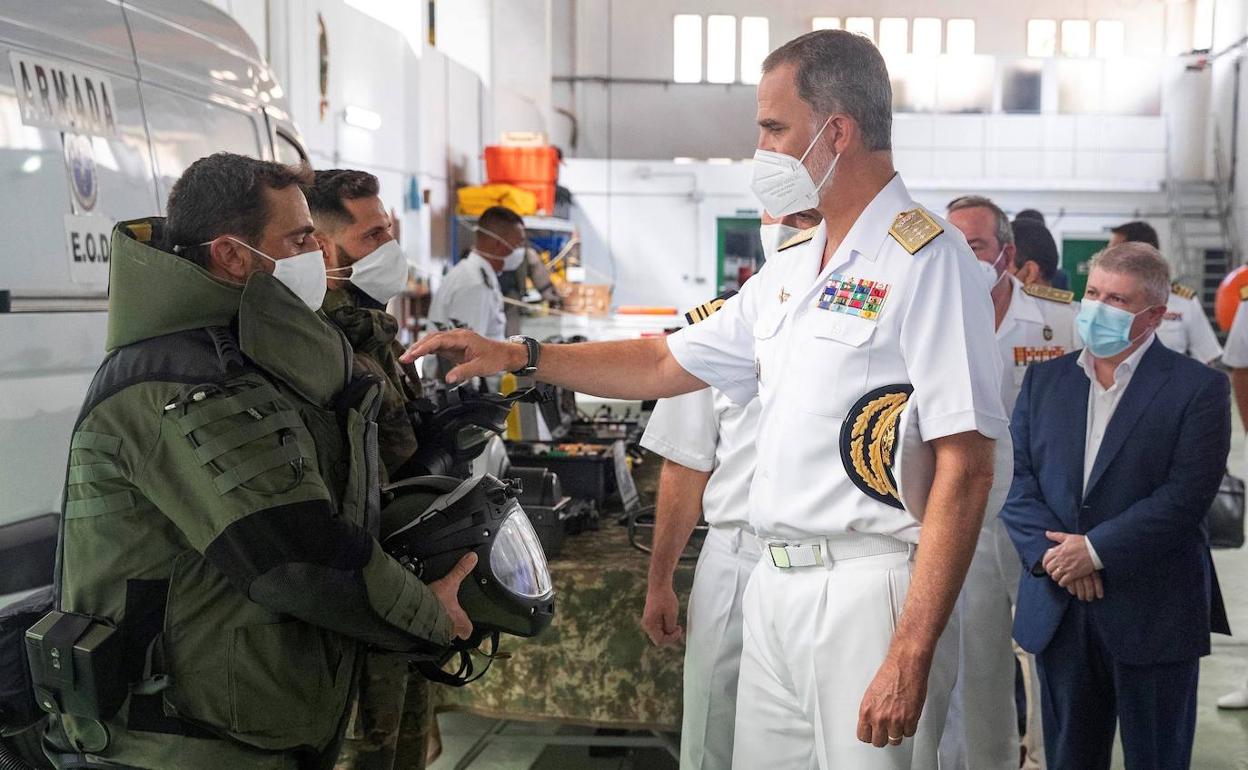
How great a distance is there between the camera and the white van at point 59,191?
285 cm

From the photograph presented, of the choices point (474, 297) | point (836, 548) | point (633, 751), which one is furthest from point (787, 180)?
point (474, 297)

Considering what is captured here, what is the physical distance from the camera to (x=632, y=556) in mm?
3273

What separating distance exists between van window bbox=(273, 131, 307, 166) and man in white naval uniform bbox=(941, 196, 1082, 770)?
246 cm

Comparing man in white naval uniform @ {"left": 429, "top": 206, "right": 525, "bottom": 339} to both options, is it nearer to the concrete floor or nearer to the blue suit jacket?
the concrete floor

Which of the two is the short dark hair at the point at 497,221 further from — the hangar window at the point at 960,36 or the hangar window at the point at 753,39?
the hangar window at the point at 960,36

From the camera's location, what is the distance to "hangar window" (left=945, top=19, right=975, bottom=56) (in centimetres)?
2025

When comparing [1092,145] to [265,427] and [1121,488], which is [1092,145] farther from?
[265,427]

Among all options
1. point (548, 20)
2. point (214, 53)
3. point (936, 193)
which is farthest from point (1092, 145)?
point (214, 53)

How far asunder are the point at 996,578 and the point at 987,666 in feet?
0.76

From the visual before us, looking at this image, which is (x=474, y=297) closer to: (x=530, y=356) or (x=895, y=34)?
(x=530, y=356)

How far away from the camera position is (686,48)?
20094 mm

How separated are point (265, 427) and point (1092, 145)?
19269 mm

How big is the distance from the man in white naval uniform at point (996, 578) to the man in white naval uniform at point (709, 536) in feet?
1.71

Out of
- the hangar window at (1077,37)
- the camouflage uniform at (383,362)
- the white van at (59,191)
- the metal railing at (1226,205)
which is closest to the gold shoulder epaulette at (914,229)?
the camouflage uniform at (383,362)
